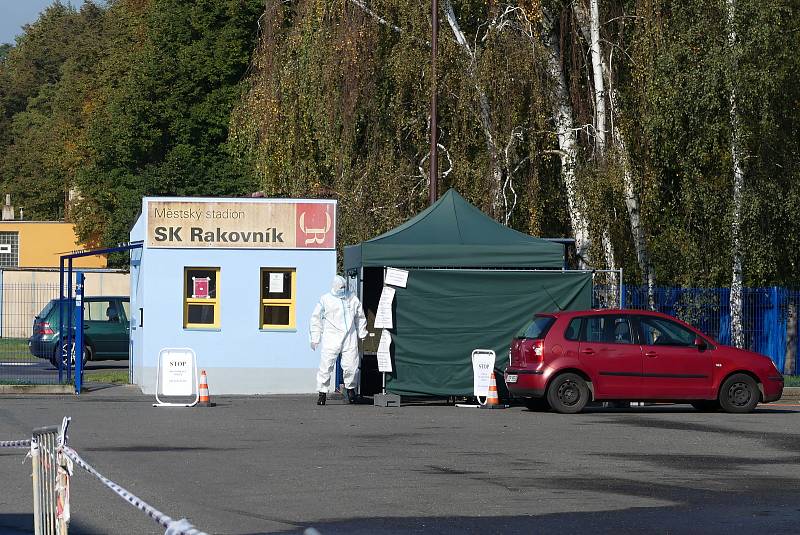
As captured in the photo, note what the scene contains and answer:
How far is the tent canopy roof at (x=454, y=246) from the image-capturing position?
887 inches

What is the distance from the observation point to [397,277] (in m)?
22.5

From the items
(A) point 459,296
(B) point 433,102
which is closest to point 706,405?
(A) point 459,296

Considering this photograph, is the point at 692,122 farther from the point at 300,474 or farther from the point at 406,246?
the point at 300,474

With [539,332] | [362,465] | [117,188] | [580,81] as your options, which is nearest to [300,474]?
[362,465]

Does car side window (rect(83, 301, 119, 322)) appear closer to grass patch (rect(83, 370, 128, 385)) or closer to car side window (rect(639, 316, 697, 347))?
grass patch (rect(83, 370, 128, 385))

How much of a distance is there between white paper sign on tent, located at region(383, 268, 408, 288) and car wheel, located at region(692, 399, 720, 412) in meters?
4.93

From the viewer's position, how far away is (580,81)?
29.1 m

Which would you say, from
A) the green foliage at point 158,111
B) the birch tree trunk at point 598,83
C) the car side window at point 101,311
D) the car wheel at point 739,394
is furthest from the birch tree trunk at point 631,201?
the green foliage at point 158,111

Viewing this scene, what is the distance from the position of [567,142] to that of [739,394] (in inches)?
341

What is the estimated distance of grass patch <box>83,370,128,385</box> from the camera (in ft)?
94.9

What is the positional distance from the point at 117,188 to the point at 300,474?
47.5m

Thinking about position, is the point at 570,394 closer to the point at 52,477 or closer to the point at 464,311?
the point at 464,311

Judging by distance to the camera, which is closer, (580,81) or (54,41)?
(580,81)

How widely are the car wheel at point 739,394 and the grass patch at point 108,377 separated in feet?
41.3
